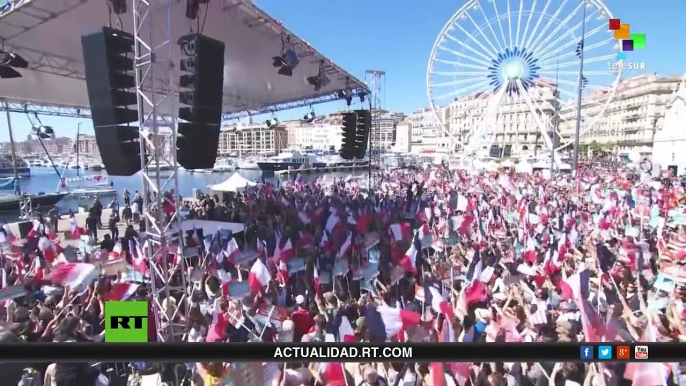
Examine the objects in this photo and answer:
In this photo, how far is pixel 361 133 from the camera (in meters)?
6.14

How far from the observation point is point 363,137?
613 cm

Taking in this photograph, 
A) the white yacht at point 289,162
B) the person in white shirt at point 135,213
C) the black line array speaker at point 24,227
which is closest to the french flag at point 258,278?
the white yacht at point 289,162

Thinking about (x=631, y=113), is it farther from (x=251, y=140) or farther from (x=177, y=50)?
(x=177, y=50)

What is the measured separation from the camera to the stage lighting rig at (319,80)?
5.01 meters

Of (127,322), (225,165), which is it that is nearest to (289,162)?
(225,165)

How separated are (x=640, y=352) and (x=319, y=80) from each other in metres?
4.69

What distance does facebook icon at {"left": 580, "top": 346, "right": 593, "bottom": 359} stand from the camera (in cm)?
125

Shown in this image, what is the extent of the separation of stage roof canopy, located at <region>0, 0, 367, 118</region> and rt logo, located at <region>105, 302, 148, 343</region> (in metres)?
2.95

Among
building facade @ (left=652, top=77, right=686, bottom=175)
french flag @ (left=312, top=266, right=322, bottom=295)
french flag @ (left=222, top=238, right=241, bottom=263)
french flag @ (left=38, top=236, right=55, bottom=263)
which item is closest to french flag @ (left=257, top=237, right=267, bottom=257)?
french flag @ (left=222, top=238, right=241, bottom=263)

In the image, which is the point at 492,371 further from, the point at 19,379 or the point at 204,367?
the point at 19,379

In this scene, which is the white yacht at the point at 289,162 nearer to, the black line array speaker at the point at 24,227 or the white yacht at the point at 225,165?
the white yacht at the point at 225,165

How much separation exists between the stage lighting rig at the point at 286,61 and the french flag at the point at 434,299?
3400 millimetres

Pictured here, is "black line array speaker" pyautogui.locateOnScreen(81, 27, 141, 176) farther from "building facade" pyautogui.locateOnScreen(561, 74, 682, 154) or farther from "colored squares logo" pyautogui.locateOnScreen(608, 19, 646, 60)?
"building facade" pyautogui.locateOnScreen(561, 74, 682, 154)

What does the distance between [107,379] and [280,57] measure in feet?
14.2
